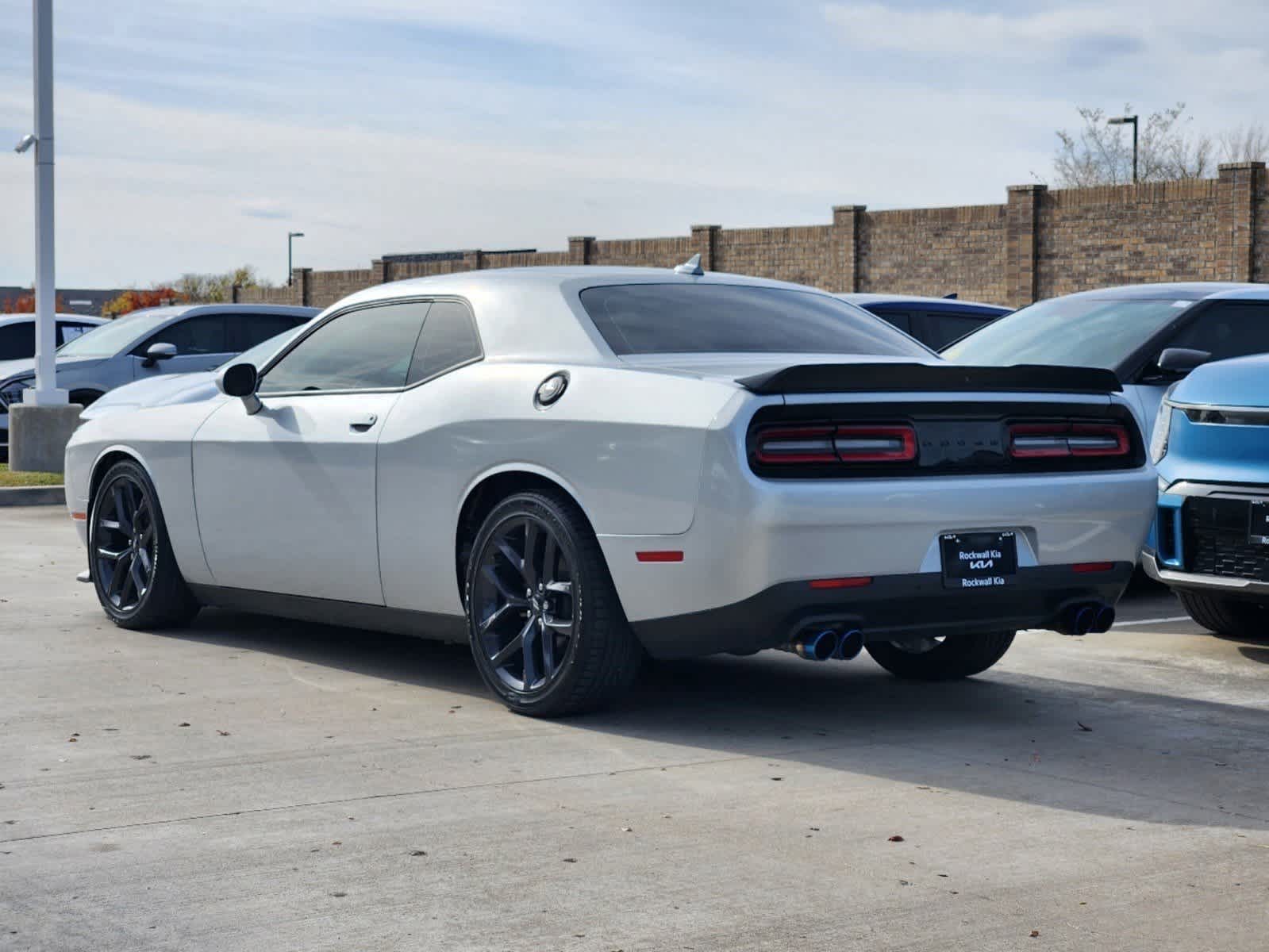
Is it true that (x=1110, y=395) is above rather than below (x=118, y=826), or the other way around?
above

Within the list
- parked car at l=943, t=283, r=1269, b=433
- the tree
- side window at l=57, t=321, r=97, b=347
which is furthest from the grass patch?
the tree

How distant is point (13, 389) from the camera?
1844 centimetres

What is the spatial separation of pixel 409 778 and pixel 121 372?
1320 centimetres

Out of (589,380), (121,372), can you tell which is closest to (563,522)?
(589,380)

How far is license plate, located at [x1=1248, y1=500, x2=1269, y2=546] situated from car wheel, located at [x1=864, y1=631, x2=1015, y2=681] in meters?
1.10

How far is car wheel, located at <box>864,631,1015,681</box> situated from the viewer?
6625 millimetres

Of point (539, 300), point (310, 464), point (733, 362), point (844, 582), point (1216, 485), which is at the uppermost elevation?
point (539, 300)

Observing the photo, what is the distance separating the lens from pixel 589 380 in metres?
5.71

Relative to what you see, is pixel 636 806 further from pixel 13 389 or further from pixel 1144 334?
pixel 13 389

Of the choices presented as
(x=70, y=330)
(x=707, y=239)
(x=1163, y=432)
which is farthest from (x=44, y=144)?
(x=707, y=239)

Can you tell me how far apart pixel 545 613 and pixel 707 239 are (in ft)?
124

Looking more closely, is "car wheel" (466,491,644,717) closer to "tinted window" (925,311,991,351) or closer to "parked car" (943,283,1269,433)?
"parked car" (943,283,1269,433)

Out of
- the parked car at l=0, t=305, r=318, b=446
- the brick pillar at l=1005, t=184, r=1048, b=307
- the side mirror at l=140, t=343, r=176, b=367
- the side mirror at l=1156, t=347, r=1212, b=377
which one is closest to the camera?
the side mirror at l=1156, t=347, r=1212, b=377

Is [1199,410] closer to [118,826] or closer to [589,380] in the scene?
[589,380]
